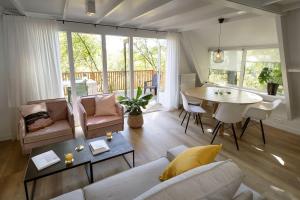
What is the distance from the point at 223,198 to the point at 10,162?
297cm

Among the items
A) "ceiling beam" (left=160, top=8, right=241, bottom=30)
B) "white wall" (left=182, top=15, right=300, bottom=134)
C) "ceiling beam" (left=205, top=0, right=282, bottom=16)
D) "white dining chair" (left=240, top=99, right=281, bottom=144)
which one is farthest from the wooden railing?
"ceiling beam" (left=205, top=0, right=282, bottom=16)

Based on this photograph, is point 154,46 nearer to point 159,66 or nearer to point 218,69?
point 159,66

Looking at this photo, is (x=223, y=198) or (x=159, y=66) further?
(x=159, y=66)

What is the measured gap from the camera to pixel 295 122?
3621 mm

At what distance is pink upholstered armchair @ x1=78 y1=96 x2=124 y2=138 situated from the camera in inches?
119

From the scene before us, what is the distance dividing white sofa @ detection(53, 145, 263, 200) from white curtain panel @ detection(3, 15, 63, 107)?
256 centimetres

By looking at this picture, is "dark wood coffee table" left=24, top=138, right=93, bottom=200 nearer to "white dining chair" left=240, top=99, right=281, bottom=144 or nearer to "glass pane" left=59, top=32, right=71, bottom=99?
"glass pane" left=59, top=32, right=71, bottom=99

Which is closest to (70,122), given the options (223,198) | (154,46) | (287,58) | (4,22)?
(4,22)

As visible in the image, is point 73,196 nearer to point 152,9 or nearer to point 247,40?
point 152,9

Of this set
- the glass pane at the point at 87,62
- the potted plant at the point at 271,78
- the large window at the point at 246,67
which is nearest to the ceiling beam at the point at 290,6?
the large window at the point at 246,67

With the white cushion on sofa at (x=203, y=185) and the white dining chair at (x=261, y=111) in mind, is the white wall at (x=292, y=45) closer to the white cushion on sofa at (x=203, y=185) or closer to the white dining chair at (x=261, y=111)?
the white dining chair at (x=261, y=111)

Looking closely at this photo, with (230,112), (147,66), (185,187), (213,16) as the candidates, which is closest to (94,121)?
(230,112)

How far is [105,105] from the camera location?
3.43 m

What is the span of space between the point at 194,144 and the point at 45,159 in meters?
2.28
